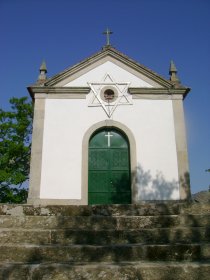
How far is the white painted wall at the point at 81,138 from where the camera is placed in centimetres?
1012

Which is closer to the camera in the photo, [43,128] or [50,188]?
[50,188]

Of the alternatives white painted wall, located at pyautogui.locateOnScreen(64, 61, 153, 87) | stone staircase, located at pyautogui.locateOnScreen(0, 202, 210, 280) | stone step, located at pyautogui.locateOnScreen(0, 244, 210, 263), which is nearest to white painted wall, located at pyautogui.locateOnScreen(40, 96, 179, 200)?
white painted wall, located at pyautogui.locateOnScreen(64, 61, 153, 87)

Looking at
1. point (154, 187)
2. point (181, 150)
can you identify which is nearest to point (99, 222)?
point (154, 187)

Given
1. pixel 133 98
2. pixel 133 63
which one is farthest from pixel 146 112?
pixel 133 63

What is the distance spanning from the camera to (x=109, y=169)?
1072cm

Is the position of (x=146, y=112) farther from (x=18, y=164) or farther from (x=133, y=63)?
(x=18, y=164)

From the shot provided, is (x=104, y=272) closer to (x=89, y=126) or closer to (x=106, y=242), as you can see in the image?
(x=106, y=242)

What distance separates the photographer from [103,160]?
1083 cm

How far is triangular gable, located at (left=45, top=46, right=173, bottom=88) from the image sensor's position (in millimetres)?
11750

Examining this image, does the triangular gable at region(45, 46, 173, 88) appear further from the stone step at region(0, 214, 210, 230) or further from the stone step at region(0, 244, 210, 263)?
the stone step at region(0, 244, 210, 263)

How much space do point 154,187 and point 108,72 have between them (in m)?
4.89

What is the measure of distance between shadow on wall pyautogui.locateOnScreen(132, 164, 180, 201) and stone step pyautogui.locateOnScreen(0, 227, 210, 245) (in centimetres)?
606

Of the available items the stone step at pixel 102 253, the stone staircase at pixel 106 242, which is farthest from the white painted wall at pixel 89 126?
the stone step at pixel 102 253

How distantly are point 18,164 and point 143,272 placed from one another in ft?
67.9
